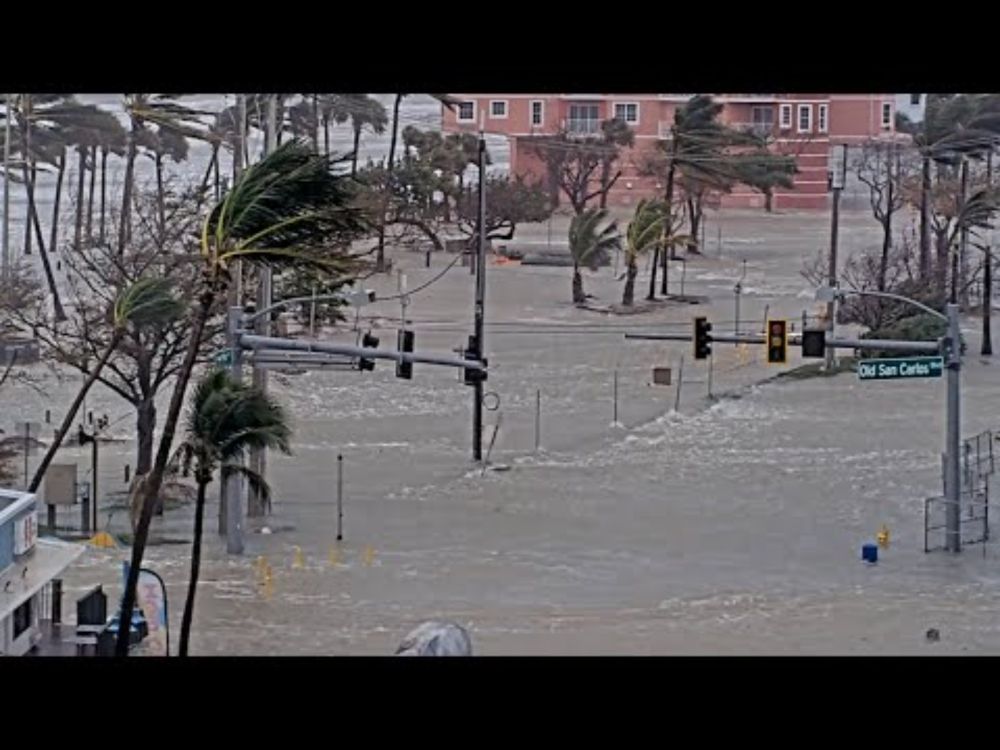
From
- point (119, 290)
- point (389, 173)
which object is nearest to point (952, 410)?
point (389, 173)

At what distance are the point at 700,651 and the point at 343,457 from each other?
6.00 m

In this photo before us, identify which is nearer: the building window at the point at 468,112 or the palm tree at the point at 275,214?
the palm tree at the point at 275,214

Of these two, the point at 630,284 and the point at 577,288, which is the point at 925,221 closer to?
the point at 630,284

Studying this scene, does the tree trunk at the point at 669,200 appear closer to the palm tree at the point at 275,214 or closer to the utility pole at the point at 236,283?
the utility pole at the point at 236,283

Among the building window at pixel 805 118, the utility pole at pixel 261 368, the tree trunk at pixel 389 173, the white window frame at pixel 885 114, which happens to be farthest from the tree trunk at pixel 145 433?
the white window frame at pixel 885 114

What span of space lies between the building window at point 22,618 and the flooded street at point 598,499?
8.46 ft

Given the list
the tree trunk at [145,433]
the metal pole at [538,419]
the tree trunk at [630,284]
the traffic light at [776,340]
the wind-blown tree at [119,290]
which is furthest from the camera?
the tree trunk at [630,284]

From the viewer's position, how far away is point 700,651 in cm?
1251

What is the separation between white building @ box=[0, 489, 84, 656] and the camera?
30.9ft

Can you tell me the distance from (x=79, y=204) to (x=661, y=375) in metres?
6.00

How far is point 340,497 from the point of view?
16.7m

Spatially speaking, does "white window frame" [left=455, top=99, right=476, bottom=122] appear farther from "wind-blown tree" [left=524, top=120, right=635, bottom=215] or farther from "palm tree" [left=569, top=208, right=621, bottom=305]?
"palm tree" [left=569, top=208, right=621, bottom=305]

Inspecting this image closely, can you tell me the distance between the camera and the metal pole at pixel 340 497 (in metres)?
16.0
